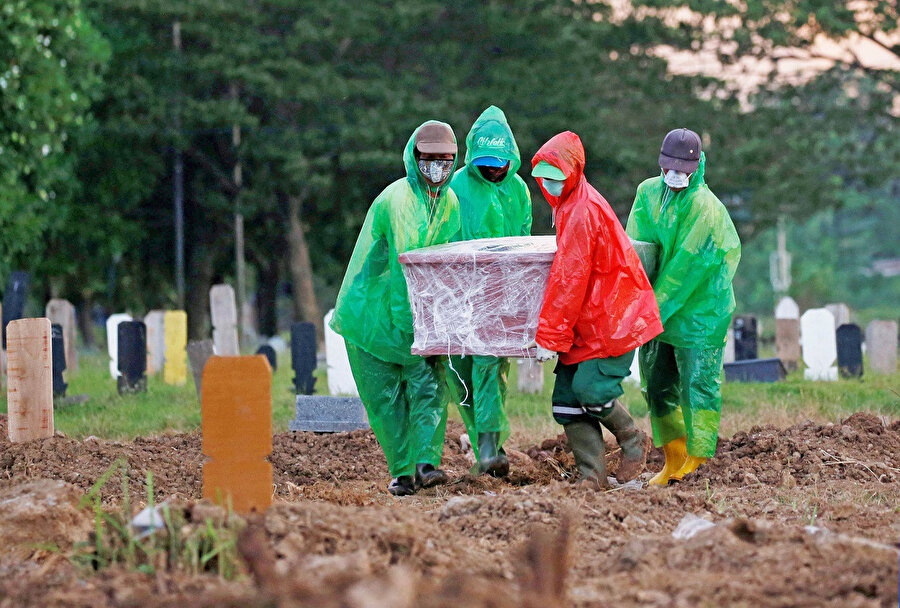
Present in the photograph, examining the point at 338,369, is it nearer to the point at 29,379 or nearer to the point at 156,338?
the point at 156,338

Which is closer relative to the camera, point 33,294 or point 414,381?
point 414,381

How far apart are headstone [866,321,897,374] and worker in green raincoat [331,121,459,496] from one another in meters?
8.02

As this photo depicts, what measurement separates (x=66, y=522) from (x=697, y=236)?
3979 millimetres

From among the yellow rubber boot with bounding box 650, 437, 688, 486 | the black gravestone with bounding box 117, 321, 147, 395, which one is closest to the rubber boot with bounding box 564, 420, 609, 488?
the yellow rubber boot with bounding box 650, 437, 688, 486

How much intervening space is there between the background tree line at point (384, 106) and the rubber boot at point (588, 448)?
17923 millimetres

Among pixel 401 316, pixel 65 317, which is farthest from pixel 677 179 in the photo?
pixel 65 317

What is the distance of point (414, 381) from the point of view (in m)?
7.59

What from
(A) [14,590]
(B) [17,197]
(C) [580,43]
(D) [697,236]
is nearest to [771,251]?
(C) [580,43]

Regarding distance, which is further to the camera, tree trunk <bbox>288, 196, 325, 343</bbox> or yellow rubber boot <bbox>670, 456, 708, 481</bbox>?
tree trunk <bbox>288, 196, 325, 343</bbox>

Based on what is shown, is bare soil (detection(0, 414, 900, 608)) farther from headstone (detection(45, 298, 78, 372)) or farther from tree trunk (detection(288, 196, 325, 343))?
tree trunk (detection(288, 196, 325, 343))

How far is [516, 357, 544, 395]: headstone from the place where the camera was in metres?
12.7

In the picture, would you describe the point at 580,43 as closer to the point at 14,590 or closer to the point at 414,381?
the point at 414,381

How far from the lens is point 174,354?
1439 cm

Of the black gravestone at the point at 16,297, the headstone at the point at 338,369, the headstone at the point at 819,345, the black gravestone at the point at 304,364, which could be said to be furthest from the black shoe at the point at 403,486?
the black gravestone at the point at 16,297
